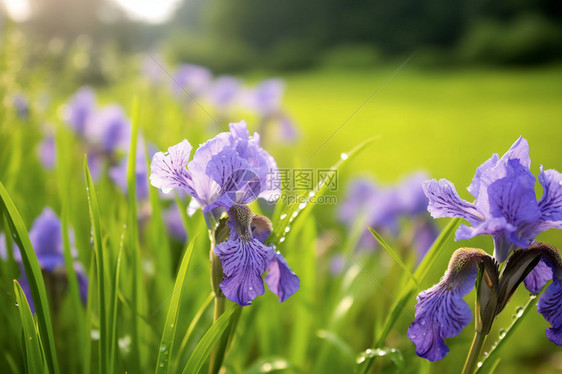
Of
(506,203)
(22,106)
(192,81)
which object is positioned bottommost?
(506,203)

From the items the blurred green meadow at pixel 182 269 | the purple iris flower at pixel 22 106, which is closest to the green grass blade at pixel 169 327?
the blurred green meadow at pixel 182 269

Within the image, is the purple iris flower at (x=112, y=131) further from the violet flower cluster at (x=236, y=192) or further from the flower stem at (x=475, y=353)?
the flower stem at (x=475, y=353)

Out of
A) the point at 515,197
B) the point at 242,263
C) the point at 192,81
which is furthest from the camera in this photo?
the point at 192,81

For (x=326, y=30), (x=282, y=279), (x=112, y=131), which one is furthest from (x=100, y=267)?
(x=326, y=30)

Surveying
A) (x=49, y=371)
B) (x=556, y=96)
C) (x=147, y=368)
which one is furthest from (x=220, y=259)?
(x=556, y=96)

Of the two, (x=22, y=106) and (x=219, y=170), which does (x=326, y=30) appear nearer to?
(x=22, y=106)

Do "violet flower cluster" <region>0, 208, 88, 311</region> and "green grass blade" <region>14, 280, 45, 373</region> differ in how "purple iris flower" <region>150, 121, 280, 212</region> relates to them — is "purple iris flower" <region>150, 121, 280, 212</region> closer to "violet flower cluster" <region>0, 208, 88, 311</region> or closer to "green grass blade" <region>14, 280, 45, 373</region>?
"green grass blade" <region>14, 280, 45, 373</region>

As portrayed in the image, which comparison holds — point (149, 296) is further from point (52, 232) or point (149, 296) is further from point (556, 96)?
point (556, 96)
